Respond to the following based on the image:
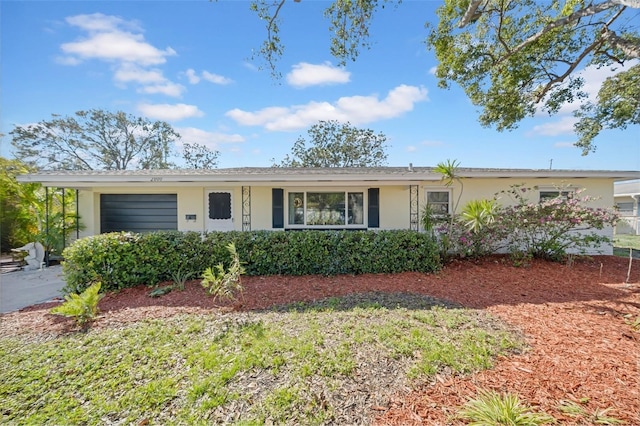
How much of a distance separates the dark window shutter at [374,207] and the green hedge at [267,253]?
97.8 inches

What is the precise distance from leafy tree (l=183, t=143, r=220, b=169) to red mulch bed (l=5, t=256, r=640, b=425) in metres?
27.2

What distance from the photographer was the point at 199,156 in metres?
30.2

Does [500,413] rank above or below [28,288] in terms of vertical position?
above

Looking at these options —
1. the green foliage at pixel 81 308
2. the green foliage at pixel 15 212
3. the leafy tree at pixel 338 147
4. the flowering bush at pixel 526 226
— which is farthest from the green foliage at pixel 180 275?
the leafy tree at pixel 338 147

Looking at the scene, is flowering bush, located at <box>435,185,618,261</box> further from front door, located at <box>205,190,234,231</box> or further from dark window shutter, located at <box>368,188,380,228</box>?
front door, located at <box>205,190,234,231</box>

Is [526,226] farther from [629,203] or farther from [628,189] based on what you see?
[629,203]

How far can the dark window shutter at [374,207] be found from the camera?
9289mm

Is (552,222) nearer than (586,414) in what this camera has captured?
No

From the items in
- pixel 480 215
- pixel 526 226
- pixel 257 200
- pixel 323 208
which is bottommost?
pixel 526 226

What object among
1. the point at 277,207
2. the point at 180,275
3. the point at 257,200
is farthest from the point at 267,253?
the point at 257,200

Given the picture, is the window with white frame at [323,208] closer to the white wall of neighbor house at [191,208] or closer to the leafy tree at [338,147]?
the white wall of neighbor house at [191,208]

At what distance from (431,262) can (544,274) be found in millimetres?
2739

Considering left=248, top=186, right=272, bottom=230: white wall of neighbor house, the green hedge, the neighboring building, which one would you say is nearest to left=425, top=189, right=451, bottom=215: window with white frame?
the green hedge

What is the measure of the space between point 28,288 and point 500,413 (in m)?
9.24
